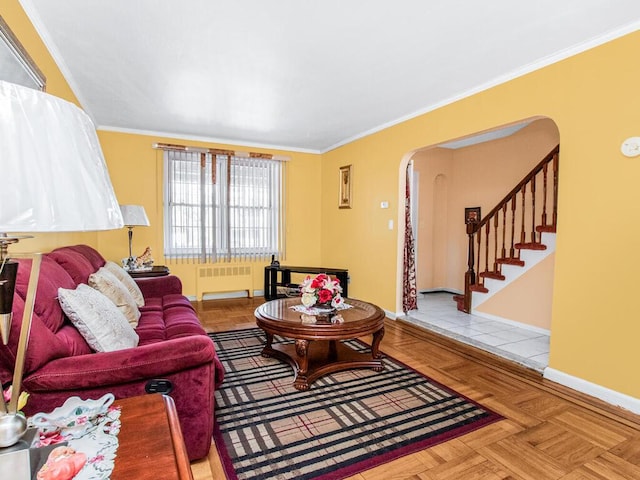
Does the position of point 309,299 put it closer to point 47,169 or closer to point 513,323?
point 47,169

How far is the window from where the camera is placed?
524 centimetres

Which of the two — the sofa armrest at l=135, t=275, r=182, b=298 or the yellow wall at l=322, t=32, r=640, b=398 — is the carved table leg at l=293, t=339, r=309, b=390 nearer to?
the sofa armrest at l=135, t=275, r=182, b=298

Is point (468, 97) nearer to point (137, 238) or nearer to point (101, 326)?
point (101, 326)

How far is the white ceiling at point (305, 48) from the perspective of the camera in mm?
2174

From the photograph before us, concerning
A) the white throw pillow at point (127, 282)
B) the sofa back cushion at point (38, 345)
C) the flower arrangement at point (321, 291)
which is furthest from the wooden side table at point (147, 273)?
the sofa back cushion at point (38, 345)

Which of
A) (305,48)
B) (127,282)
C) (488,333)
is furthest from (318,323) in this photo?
(488,333)

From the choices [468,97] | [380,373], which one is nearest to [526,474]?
[380,373]

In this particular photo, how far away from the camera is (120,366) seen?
1.51 metres

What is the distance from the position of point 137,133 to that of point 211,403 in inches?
178

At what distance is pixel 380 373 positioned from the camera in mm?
2830

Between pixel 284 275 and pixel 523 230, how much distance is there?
335cm

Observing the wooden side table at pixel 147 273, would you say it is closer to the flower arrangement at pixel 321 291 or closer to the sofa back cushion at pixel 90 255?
the sofa back cushion at pixel 90 255

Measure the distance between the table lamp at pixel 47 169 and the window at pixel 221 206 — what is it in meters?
4.80

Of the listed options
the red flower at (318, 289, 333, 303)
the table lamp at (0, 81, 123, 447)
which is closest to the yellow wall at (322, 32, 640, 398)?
the red flower at (318, 289, 333, 303)
